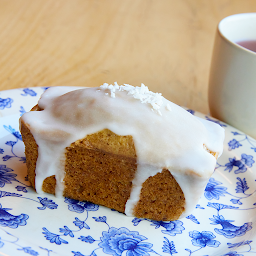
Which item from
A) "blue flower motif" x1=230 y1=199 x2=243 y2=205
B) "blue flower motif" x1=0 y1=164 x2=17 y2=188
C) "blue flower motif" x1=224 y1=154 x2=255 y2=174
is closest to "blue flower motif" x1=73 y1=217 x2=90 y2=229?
"blue flower motif" x1=0 y1=164 x2=17 y2=188

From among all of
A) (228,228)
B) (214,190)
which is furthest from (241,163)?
(228,228)

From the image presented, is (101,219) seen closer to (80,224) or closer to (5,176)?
(80,224)

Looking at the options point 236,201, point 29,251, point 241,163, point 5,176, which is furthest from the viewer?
point 241,163

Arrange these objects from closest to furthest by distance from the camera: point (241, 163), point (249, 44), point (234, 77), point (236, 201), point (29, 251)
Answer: point (29, 251) → point (236, 201) → point (241, 163) → point (234, 77) → point (249, 44)

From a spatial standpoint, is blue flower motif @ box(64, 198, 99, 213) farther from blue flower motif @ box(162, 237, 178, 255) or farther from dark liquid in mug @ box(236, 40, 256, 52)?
dark liquid in mug @ box(236, 40, 256, 52)

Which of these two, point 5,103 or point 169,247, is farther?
point 5,103

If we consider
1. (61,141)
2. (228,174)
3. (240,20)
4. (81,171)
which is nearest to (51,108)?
(61,141)

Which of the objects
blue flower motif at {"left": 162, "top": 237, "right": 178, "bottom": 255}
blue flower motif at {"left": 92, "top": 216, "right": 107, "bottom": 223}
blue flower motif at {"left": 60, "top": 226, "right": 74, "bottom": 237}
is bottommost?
blue flower motif at {"left": 162, "top": 237, "right": 178, "bottom": 255}
